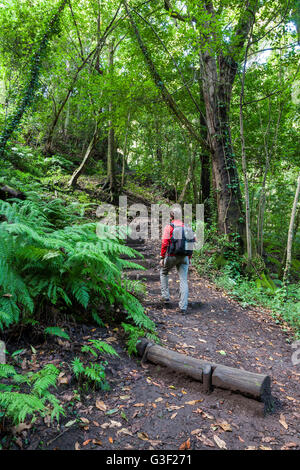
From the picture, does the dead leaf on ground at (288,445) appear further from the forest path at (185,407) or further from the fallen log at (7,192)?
the fallen log at (7,192)

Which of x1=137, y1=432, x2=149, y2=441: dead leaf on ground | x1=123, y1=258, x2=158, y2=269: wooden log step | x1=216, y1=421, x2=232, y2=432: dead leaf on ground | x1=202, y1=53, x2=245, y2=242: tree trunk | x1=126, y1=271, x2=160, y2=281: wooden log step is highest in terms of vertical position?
x1=202, y1=53, x2=245, y2=242: tree trunk

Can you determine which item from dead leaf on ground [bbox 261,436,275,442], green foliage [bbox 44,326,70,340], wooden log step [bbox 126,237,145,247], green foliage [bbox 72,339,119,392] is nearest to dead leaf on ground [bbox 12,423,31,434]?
green foliage [bbox 72,339,119,392]

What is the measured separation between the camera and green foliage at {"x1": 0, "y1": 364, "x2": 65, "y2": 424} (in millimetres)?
1884

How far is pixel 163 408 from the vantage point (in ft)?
8.79

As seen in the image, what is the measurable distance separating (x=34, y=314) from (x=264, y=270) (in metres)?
8.03

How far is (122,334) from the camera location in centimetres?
364

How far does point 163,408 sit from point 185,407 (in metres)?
0.25

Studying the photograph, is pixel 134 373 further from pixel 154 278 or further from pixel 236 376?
pixel 154 278
